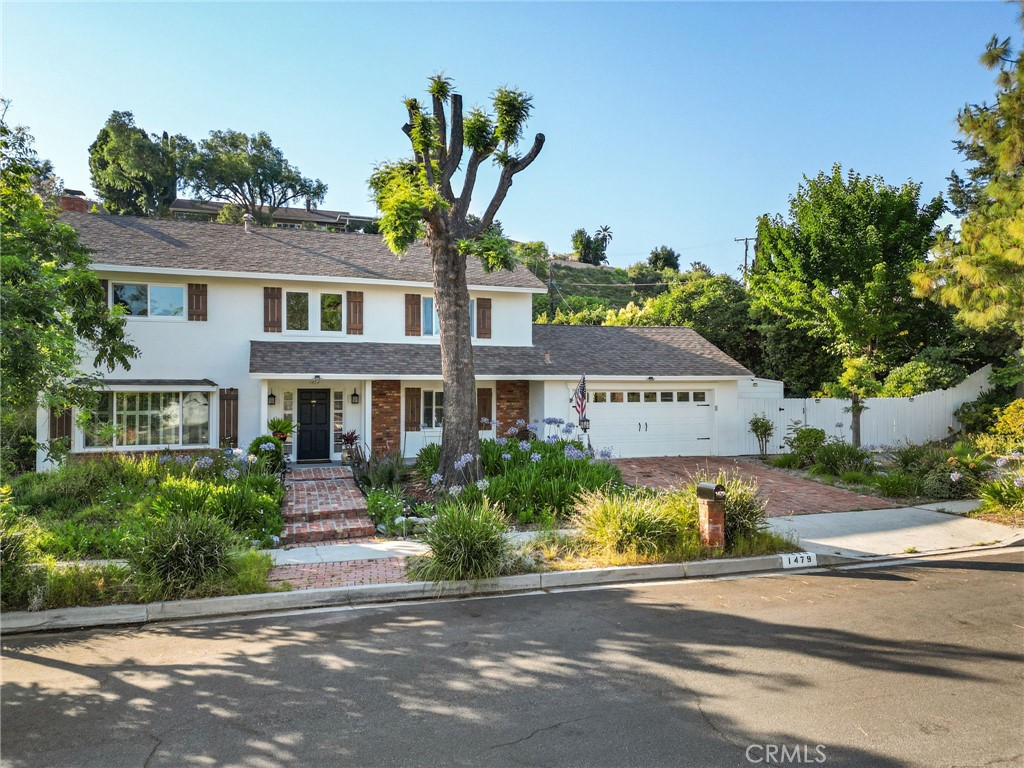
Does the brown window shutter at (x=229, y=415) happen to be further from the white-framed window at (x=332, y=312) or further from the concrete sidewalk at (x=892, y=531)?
the concrete sidewalk at (x=892, y=531)

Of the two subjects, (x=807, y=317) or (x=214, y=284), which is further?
(x=807, y=317)

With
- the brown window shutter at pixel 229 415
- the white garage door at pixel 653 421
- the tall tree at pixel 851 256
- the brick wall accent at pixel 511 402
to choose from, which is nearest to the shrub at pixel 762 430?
the white garage door at pixel 653 421

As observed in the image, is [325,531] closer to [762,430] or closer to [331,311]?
[331,311]

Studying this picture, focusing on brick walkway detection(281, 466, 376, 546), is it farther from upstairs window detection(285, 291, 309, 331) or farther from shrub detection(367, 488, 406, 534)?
upstairs window detection(285, 291, 309, 331)

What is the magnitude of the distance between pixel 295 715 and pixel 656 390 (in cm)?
1634

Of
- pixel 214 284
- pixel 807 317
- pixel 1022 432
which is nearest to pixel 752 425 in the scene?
pixel 807 317

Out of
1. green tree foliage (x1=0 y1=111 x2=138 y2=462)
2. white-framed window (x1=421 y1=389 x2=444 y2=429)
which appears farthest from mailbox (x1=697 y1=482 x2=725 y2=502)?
white-framed window (x1=421 y1=389 x2=444 y2=429)

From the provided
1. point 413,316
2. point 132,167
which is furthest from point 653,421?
point 132,167

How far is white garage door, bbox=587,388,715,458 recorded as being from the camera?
1892 cm

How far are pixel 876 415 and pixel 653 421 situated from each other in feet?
24.8

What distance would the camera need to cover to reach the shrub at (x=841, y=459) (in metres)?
15.5

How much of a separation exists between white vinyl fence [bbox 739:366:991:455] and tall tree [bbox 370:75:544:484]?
1118 cm

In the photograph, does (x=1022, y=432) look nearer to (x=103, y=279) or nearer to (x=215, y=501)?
(x=215, y=501)

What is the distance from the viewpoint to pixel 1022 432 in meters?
14.0
